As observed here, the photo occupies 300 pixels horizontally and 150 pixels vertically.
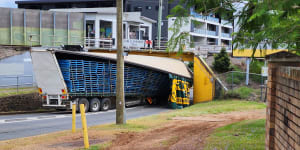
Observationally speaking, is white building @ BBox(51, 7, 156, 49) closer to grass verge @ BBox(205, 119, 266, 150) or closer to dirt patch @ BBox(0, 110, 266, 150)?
dirt patch @ BBox(0, 110, 266, 150)

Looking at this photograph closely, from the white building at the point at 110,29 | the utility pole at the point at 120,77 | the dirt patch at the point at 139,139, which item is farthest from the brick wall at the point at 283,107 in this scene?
the white building at the point at 110,29

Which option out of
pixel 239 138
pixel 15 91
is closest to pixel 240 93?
pixel 15 91

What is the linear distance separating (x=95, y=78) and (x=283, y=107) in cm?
1884

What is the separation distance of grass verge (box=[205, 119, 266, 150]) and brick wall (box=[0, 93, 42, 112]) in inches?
617

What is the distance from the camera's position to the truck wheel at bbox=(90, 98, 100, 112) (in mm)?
25453

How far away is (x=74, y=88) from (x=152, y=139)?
41.2 ft

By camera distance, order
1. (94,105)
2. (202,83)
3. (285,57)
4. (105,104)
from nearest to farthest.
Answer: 1. (285,57)
2. (94,105)
3. (105,104)
4. (202,83)

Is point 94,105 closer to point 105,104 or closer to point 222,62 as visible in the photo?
point 105,104

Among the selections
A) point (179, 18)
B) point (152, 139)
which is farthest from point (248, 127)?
point (179, 18)

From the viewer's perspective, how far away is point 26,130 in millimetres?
16125

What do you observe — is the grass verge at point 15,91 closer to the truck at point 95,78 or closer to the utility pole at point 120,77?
the truck at point 95,78

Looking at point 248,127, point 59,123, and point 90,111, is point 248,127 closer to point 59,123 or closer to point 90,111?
point 59,123

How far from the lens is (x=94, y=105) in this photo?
25.8 metres

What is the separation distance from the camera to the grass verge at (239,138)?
34.5ft
